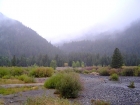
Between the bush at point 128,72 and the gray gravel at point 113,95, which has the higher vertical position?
the bush at point 128,72

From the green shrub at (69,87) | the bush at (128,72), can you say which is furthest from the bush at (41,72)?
the green shrub at (69,87)

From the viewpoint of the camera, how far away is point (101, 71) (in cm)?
5581

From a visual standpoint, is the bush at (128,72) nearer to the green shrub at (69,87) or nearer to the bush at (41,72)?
the bush at (41,72)

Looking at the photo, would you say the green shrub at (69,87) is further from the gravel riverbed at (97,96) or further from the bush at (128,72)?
the bush at (128,72)

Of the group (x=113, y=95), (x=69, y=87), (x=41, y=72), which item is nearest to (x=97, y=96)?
(x=113, y=95)

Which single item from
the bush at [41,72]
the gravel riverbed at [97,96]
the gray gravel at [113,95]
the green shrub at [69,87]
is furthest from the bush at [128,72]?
the green shrub at [69,87]

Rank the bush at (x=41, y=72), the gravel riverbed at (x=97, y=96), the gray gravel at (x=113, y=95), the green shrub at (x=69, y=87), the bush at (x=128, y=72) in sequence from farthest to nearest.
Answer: the bush at (x=128, y=72) < the bush at (x=41, y=72) < the green shrub at (x=69, y=87) < the gray gravel at (x=113, y=95) < the gravel riverbed at (x=97, y=96)

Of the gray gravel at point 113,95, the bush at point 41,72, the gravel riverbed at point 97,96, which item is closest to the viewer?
the gravel riverbed at point 97,96

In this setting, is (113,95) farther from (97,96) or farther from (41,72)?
(41,72)

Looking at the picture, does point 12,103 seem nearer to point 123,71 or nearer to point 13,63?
point 123,71

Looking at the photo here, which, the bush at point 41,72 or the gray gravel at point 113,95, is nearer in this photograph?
the gray gravel at point 113,95

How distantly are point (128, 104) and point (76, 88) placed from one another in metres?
5.19

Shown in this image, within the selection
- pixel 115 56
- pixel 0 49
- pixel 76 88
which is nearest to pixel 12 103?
pixel 76 88

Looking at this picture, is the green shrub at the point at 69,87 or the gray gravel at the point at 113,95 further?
the green shrub at the point at 69,87
